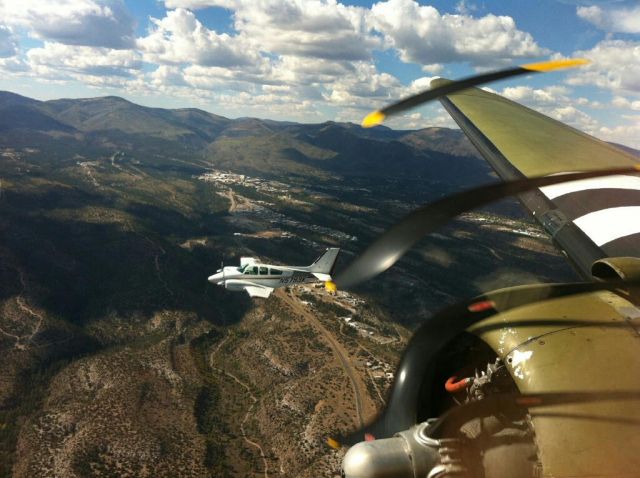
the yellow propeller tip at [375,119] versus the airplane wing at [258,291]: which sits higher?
the yellow propeller tip at [375,119]

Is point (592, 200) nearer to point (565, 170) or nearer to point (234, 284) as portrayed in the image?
point (565, 170)

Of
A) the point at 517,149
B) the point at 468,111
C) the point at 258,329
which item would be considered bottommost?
the point at 258,329

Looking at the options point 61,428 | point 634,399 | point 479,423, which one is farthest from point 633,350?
point 61,428

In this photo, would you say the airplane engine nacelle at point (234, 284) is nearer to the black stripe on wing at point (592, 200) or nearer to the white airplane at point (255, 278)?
the white airplane at point (255, 278)

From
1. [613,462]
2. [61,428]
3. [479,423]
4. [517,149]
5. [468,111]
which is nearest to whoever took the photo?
[613,462]

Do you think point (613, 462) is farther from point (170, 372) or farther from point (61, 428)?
point (170, 372)

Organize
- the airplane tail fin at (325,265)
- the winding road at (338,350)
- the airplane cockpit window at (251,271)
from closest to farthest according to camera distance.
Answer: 1. the airplane cockpit window at (251,271)
2. the airplane tail fin at (325,265)
3. the winding road at (338,350)

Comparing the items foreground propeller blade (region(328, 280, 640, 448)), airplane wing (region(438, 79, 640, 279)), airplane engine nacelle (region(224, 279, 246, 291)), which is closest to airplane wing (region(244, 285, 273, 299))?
airplane engine nacelle (region(224, 279, 246, 291))

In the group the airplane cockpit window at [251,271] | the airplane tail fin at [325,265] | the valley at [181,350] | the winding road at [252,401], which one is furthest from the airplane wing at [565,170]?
the winding road at [252,401]
